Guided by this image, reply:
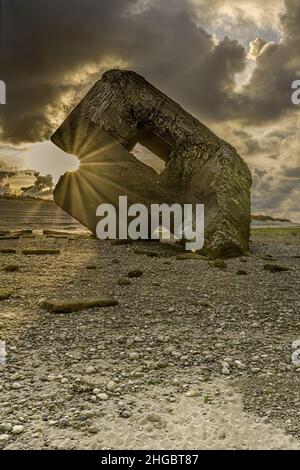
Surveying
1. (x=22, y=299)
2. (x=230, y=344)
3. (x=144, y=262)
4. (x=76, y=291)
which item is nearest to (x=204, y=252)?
(x=144, y=262)

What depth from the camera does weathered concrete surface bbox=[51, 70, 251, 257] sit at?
56.7ft

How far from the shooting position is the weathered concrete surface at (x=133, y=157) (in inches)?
680

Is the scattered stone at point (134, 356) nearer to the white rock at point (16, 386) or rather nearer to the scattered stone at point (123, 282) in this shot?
the white rock at point (16, 386)

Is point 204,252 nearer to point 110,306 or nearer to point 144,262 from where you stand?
point 144,262

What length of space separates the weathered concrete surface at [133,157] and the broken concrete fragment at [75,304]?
882 centimetres

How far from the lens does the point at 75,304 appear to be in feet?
27.2

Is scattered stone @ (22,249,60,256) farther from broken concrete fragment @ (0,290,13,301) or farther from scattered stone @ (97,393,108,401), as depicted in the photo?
scattered stone @ (97,393,108,401)

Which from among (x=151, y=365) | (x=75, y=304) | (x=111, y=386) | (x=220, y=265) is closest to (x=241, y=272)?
(x=220, y=265)

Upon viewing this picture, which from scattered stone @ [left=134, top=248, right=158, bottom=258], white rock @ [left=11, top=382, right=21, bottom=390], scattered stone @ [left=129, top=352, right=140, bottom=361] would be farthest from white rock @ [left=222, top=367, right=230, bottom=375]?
scattered stone @ [left=134, top=248, right=158, bottom=258]

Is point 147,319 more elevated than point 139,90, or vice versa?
point 139,90

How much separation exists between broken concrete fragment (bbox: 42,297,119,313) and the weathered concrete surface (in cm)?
882

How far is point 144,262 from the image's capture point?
14.3m

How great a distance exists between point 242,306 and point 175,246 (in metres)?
9.24
